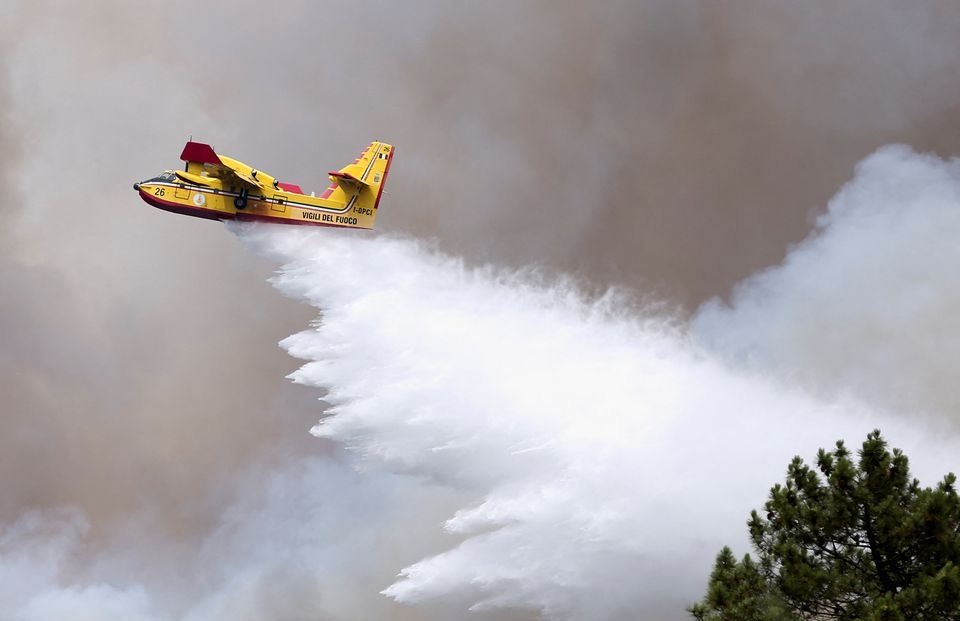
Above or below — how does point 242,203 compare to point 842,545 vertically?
above

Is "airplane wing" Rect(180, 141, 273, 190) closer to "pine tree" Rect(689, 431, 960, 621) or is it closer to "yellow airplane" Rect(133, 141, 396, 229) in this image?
"yellow airplane" Rect(133, 141, 396, 229)

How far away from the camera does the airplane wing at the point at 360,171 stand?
55656mm

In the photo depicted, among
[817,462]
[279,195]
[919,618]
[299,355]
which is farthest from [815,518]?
[279,195]

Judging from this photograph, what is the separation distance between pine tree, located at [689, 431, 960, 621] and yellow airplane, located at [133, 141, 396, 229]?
113ft

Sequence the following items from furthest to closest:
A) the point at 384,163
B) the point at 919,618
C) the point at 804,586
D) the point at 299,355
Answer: the point at 384,163 → the point at 299,355 → the point at 804,586 → the point at 919,618

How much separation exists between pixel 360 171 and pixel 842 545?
3672 cm

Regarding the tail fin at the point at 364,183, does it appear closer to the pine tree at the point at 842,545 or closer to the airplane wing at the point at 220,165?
the airplane wing at the point at 220,165

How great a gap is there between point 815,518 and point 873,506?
50.6 inches

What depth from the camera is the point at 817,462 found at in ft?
82.4

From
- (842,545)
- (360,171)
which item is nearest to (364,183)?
(360,171)

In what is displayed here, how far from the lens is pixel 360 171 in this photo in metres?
56.3

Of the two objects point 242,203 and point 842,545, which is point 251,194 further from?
point 842,545

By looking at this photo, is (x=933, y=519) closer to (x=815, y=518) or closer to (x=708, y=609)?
(x=815, y=518)

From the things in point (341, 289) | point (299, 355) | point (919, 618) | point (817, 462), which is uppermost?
point (341, 289)
